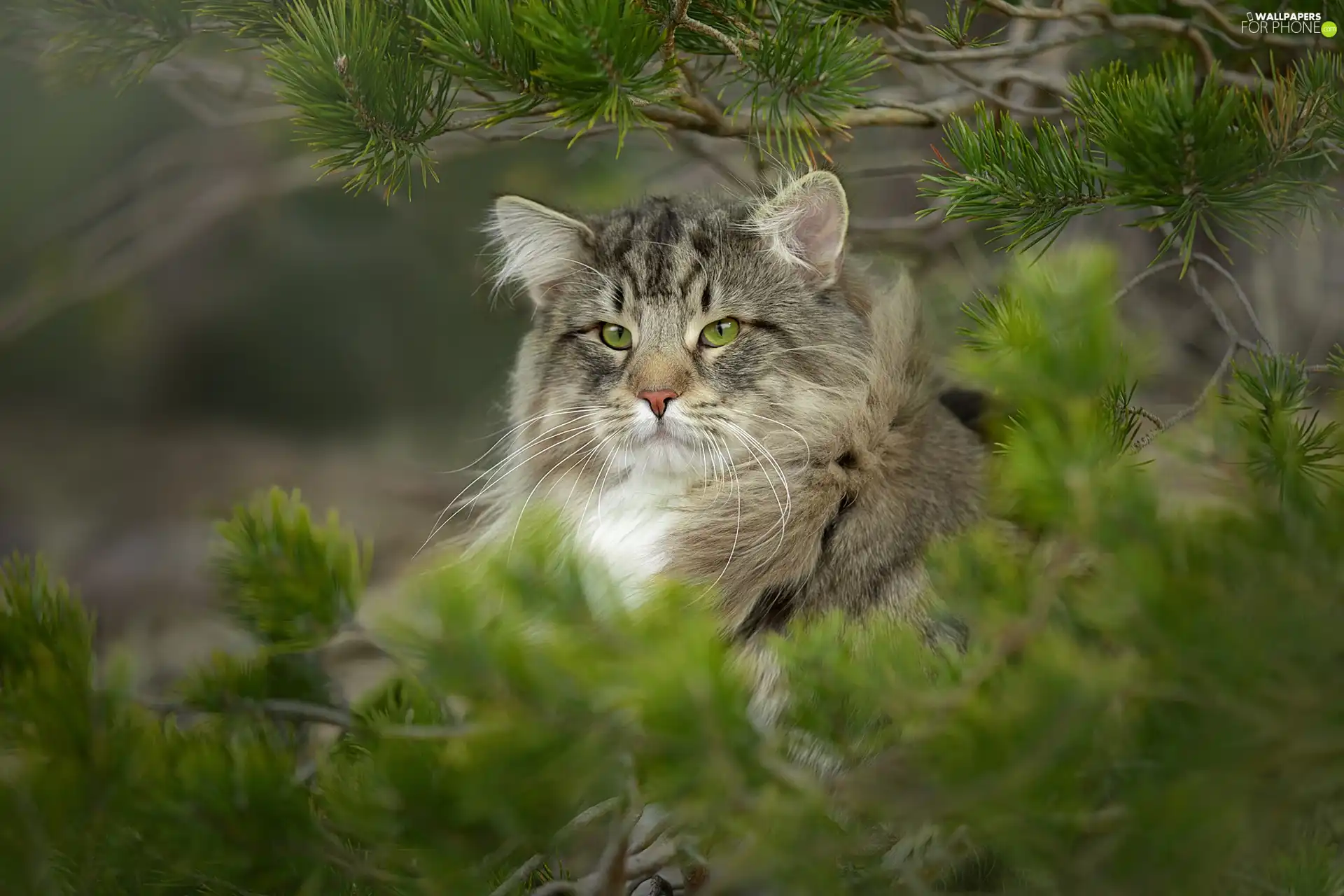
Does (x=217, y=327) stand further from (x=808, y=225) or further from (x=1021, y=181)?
(x=1021, y=181)

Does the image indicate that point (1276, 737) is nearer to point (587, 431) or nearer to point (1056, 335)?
point (1056, 335)

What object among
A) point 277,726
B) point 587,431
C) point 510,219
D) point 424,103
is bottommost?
point 277,726

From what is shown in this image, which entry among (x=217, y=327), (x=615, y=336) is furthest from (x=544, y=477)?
(x=217, y=327)

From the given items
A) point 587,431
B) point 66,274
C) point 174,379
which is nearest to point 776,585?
point 587,431

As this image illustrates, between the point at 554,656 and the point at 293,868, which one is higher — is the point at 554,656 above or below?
above

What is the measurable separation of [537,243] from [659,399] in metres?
0.42

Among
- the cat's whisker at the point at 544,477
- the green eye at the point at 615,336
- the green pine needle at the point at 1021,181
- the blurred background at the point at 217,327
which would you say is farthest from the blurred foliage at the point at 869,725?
the blurred background at the point at 217,327

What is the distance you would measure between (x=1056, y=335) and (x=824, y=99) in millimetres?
453

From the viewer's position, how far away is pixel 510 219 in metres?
1.71

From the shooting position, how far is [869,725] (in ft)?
2.92

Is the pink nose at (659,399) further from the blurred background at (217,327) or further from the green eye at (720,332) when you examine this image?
the blurred background at (217,327)

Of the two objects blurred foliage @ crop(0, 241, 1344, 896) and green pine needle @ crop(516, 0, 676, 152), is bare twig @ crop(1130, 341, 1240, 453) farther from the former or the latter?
green pine needle @ crop(516, 0, 676, 152)

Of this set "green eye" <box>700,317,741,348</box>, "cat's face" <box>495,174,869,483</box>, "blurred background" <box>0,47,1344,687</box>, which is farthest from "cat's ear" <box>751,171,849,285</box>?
"blurred background" <box>0,47,1344,687</box>

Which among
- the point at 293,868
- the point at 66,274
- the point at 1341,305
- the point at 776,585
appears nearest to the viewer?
the point at 293,868
